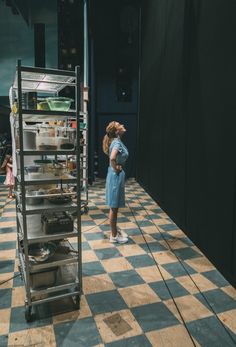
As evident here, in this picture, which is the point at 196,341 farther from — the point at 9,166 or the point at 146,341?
the point at 9,166

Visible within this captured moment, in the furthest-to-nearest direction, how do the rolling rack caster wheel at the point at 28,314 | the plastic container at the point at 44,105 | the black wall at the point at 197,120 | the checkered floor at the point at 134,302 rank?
the black wall at the point at 197,120 → the plastic container at the point at 44,105 → the rolling rack caster wheel at the point at 28,314 → the checkered floor at the point at 134,302

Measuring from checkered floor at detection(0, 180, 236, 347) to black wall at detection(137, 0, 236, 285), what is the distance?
32cm

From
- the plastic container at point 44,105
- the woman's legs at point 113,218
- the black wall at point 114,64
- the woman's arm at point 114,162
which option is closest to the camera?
the plastic container at point 44,105

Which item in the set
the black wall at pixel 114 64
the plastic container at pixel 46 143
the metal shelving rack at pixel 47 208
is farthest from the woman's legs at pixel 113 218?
the black wall at pixel 114 64

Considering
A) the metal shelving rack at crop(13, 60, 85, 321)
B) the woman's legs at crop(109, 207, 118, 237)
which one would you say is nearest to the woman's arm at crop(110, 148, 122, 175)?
the woman's legs at crop(109, 207, 118, 237)

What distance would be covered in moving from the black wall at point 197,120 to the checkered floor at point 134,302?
317 millimetres

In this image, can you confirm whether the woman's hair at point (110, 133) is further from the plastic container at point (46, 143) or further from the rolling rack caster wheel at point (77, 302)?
the rolling rack caster wheel at point (77, 302)

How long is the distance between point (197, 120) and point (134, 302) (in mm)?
2163

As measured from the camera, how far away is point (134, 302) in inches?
94.7

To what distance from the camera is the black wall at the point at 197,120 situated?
2703 mm

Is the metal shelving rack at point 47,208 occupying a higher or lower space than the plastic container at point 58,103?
lower

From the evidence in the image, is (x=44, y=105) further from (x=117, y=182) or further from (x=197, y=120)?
(x=197, y=120)

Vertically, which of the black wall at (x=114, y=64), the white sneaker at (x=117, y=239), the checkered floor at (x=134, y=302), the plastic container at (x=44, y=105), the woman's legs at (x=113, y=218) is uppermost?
the black wall at (x=114, y=64)

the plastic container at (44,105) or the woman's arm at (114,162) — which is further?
the woman's arm at (114,162)
